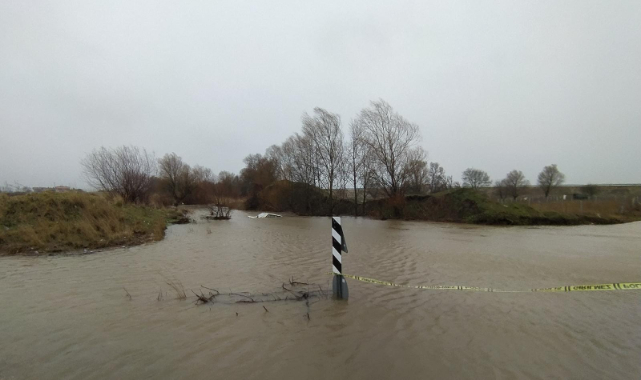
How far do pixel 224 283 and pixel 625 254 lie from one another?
11581 millimetres

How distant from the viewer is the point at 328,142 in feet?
114

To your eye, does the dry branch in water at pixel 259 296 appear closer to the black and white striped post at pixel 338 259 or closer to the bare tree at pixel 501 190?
the black and white striped post at pixel 338 259

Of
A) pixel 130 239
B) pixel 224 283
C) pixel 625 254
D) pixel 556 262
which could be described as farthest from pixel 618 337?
pixel 130 239

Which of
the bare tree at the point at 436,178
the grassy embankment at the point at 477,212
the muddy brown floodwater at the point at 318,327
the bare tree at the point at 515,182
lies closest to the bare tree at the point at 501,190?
the bare tree at the point at 515,182

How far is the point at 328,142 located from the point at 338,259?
101 feet

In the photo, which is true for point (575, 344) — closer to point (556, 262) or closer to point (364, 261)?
point (364, 261)

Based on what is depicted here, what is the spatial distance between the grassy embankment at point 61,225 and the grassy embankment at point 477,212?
2025 cm

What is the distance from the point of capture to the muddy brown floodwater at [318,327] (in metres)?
2.94

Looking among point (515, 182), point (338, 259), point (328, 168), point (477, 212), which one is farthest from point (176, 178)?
point (515, 182)

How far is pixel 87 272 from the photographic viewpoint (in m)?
6.84

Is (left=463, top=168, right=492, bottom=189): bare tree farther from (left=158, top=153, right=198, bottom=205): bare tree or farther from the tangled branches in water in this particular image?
the tangled branches in water

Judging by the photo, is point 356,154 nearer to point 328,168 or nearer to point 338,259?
point 328,168

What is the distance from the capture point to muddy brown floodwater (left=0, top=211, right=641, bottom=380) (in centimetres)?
294

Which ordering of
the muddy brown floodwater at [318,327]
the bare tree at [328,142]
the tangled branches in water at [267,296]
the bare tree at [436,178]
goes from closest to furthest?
the muddy brown floodwater at [318,327] → the tangled branches in water at [267,296] → the bare tree at [328,142] → the bare tree at [436,178]
